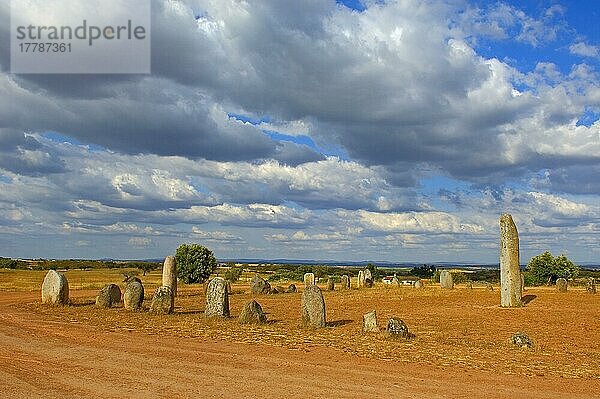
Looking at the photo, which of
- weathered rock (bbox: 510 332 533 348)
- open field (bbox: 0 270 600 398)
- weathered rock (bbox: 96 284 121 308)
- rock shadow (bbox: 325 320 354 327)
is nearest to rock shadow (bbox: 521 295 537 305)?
open field (bbox: 0 270 600 398)

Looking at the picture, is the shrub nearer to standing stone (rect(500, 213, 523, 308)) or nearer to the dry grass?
the dry grass

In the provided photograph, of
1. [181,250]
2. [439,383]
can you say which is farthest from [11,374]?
[181,250]

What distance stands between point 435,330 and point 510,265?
10.7 meters

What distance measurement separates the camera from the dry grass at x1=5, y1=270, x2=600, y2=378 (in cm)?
1338

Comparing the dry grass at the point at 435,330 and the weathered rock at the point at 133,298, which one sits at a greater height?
the weathered rock at the point at 133,298

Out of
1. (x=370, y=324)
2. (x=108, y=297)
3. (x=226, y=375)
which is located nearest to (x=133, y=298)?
(x=108, y=297)

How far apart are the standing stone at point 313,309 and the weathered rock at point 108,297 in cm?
1132

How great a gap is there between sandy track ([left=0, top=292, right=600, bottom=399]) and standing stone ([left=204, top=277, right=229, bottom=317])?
6892mm

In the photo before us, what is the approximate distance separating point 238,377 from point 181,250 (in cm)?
4696

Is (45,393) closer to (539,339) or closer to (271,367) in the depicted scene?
(271,367)

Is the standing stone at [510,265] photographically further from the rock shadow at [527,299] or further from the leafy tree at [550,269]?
the leafy tree at [550,269]

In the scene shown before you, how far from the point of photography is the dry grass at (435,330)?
527 inches

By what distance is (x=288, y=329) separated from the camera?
1856 cm

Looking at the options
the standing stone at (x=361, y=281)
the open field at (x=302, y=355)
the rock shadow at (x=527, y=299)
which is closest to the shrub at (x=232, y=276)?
the standing stone at (x=361, y=281)
